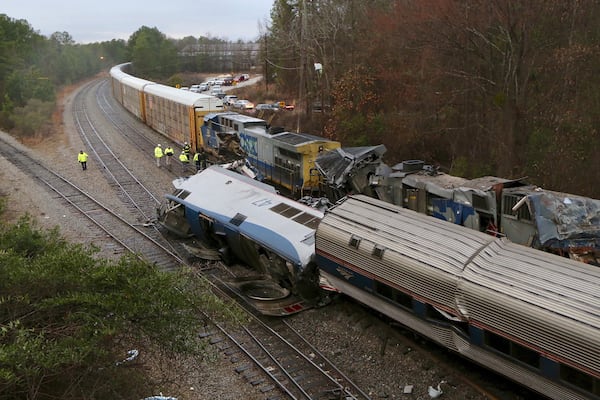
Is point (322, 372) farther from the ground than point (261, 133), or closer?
closer

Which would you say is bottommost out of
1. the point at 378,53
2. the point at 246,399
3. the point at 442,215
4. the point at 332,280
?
the point at 246,399

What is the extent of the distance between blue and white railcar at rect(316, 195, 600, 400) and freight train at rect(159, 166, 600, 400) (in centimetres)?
2

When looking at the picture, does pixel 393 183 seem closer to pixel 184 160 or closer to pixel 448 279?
pixel 448 279

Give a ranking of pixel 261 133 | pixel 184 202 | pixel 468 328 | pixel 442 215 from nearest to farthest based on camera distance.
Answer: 1. pixel 468 328
2. pixel 442 215
3. pixel 184 202
4. pixel 261 133

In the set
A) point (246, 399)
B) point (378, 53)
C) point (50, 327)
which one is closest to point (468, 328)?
point (246, 399)

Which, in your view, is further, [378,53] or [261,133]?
[378,53]

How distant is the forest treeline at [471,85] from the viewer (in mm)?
19578

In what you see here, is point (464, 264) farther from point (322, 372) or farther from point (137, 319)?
point (137, 319)

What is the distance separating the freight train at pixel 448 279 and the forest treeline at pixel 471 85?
1024 centimetres

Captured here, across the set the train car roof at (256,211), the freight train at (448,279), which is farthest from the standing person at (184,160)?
the freight train at (448,279)

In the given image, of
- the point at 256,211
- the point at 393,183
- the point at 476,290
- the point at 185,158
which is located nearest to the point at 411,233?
the point at 476,290

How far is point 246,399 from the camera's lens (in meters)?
10.4

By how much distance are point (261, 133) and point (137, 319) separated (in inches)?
685

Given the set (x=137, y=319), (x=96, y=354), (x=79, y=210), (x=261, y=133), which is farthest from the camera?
(x=261, y=133)
